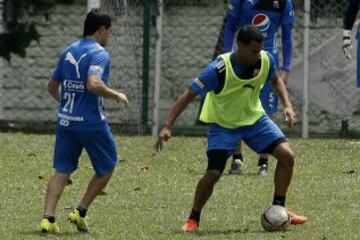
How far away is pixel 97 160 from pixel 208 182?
805 millimetres

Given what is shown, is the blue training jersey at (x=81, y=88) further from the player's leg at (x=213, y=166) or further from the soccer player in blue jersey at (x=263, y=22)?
the soccer player in blue jersey at (x=263, y=22)

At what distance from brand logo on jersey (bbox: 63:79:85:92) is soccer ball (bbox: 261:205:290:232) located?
159cm

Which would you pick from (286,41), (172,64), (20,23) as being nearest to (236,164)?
(286,41)

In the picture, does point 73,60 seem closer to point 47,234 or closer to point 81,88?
point 81,88

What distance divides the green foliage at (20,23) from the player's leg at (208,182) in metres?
8.79

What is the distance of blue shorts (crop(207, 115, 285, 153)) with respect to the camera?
8.90 metres

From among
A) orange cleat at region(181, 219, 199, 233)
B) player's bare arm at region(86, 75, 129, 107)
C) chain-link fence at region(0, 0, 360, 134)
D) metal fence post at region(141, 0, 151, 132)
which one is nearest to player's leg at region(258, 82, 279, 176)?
orange cleat at region(181, 219, 199, 233)

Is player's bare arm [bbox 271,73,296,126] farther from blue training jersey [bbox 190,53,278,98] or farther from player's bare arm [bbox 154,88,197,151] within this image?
player's bare arm [bbox 154,88,197,151]

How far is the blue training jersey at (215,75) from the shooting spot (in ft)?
28.5

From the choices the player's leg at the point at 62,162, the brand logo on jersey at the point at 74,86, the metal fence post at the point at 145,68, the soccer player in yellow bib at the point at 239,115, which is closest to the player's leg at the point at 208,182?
the soccer player in yellow bib at the point at 239,115

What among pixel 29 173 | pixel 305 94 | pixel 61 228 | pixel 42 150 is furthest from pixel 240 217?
pixel 305 94

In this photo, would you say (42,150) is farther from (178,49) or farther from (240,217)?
(240,217)

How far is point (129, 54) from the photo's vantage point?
55.5ft

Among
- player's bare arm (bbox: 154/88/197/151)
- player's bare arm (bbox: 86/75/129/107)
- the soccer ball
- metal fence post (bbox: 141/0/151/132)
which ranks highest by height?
player's bare arm (bbox: 86/75/129/107)
